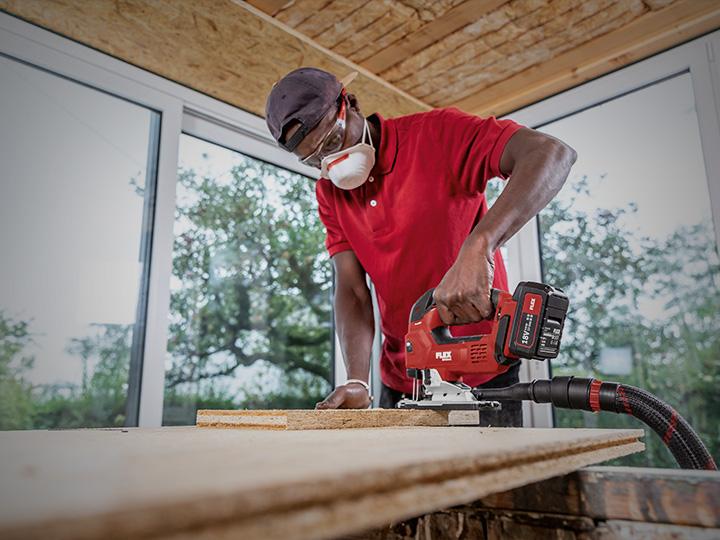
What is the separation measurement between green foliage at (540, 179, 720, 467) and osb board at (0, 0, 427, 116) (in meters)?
1.45

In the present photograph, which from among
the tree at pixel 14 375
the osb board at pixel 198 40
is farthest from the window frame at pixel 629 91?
the tree at pixel 14 375

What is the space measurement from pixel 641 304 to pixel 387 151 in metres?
1.51

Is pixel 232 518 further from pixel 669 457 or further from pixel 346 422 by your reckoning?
pixel 669 457

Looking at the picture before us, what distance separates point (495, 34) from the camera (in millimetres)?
2613

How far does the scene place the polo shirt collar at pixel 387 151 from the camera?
1.85 meters

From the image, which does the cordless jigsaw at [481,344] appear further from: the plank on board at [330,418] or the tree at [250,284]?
the tree at [250,284]

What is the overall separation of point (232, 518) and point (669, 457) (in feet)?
8.65

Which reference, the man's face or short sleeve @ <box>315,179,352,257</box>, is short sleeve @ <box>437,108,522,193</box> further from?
short sleeve @ <box>315,179,352,257</box>

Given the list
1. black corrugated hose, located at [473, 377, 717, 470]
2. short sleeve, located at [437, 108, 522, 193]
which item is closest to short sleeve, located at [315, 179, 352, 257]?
short sleeve, located at [437, 108, 522, 193]

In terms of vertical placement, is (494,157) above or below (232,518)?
above

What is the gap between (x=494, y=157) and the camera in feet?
5.09

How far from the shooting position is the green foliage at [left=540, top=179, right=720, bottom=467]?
2324 millimetres

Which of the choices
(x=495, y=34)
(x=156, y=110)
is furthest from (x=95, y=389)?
(x=495, y=34)

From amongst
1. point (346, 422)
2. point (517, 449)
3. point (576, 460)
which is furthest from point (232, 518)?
point (346, 422)
